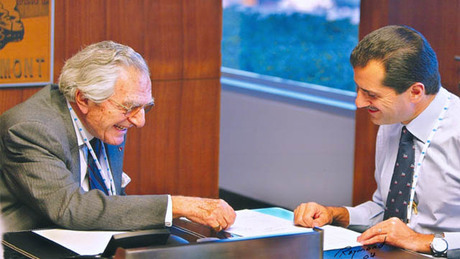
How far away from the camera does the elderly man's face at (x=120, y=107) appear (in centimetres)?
282

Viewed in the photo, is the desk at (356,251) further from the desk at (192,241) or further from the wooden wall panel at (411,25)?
the wooden wall panel at (411,25)

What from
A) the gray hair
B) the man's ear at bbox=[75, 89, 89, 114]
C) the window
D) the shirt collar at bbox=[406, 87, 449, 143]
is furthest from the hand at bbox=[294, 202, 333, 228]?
the window

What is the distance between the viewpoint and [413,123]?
297cm

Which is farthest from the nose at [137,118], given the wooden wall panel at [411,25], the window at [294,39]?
the window at [294,39]

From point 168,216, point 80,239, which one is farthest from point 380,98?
point 80,239

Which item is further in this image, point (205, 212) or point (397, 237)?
point (205, 212)

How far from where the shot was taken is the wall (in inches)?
257

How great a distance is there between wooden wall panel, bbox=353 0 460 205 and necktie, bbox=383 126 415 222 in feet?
6.94

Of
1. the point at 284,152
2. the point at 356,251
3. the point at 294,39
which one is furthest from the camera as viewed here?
the point at 294,39

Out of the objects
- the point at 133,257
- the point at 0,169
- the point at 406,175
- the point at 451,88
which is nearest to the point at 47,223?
the point at 0,169

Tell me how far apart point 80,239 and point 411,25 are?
3.52 metres

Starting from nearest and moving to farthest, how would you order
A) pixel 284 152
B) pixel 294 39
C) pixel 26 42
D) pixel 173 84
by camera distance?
pixel 26 42 → pixel 173 84 → pixel 284 152 → pixel 294 39

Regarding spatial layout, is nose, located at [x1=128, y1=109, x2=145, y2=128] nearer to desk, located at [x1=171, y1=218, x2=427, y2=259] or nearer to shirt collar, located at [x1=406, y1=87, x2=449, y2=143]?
desk, located at [x1=171, y1=218, x2=427, y2=259]

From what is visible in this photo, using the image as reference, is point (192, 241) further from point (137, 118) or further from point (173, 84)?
point (173, 84)
